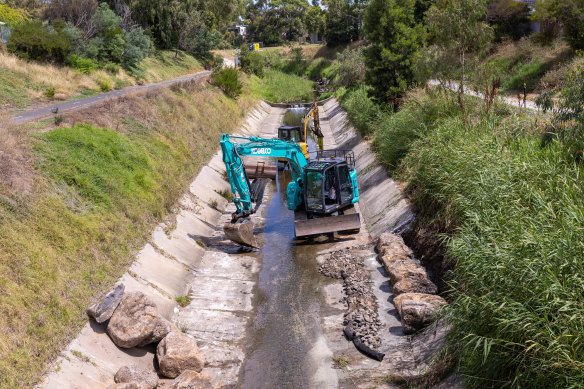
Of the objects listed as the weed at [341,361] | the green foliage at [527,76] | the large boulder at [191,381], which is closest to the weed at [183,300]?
the large boulder at [191,381]

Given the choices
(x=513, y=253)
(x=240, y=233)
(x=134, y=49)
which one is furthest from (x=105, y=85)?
(x=513, y=253)

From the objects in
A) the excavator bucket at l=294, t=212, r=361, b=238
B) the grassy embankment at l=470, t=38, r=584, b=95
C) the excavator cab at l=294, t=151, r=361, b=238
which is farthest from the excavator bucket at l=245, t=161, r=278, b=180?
the grassy embankment at l=470, t=38, r=584, b=95

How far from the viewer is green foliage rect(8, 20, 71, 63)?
30.9 meters

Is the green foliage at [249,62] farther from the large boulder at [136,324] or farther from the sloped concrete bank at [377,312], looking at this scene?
the large boulder at [136,324]

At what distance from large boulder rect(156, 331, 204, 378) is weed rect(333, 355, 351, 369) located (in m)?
2.85

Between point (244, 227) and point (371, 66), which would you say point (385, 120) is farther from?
point (244, 227)

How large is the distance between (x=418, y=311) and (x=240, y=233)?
7.80 meters

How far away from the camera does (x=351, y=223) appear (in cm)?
1733

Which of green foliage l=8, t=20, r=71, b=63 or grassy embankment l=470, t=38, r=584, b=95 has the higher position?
green foliage l=8, t=20, r=71, b=63

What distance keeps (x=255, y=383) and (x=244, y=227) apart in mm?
7595

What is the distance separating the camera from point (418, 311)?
35.2 ft

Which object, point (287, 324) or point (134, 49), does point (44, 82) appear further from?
point (287, 324)

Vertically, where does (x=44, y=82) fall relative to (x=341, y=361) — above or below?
above

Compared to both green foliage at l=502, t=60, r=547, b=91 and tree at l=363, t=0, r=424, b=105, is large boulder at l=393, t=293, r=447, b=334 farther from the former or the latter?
green foliage at l=502, t=60, r=547, b=91
